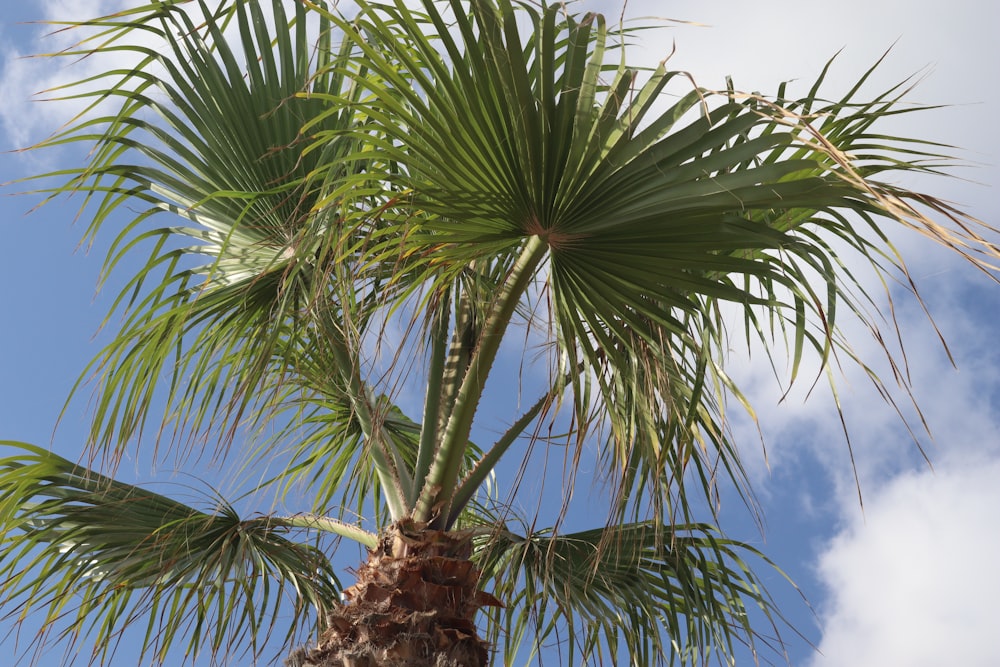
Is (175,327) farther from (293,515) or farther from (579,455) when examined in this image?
(579,455)

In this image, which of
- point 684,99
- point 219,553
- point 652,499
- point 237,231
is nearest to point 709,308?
point 652,499

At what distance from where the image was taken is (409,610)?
286cm

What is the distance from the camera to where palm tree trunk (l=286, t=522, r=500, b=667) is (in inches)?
110

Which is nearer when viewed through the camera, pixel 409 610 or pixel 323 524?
pixel 409 610

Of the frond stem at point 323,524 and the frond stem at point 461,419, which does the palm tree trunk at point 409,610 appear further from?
the frond stem at point 323,524

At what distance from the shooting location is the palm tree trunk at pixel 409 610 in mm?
2789

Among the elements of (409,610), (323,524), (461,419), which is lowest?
(409,610)

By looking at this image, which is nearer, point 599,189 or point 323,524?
point 599,189

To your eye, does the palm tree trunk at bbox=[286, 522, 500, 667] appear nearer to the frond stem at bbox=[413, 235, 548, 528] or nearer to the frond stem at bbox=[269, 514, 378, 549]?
the frond stem at bbox=[413, 235, 548, 528]

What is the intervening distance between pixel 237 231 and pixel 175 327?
51cm

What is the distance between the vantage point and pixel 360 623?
2.85m

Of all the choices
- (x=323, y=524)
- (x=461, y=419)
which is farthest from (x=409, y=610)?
(x=323, y=524)

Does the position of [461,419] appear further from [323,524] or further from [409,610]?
[323,524]

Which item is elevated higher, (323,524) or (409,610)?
(323,524)
